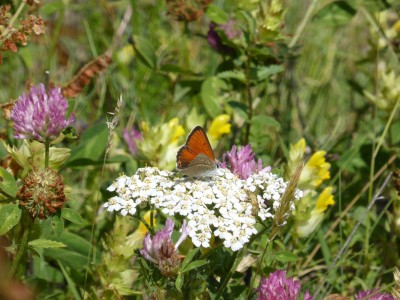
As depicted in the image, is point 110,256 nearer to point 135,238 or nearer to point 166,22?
point 135,238

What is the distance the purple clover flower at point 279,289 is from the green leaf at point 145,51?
143 cm

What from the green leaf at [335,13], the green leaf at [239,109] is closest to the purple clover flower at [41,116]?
the green leaf at [239,109]

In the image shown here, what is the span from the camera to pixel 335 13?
2783 mm

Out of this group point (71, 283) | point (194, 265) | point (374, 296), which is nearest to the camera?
point (194, 265)

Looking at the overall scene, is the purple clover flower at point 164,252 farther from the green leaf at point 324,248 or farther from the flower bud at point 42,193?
the green leaf at point 324,248

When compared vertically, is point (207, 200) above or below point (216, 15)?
below

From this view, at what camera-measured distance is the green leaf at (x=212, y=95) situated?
271 cm

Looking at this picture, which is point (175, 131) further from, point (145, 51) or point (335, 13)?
point (335, 13)

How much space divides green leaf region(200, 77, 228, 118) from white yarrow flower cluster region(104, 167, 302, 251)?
3.63 ft

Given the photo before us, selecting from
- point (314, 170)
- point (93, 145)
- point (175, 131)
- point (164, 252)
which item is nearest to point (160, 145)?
point (175, 131)

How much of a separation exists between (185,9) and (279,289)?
1483 millimetres

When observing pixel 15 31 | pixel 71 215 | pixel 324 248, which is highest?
pixel 15 31

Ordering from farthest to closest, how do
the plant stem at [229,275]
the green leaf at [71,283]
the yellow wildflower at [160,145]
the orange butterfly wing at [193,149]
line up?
the yellow wildflower at [160,145]
the green leaf at [71,283]
the orange butterfly wing at [193,149]
the plant stem at [229,275]

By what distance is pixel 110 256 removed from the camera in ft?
6.11
